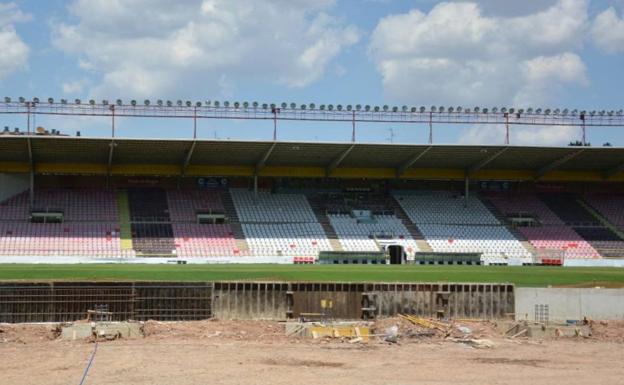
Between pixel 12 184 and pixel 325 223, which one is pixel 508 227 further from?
pixel 12 184

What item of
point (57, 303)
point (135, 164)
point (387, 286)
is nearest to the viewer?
point (57, 303)

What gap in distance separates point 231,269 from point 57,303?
24.0 m

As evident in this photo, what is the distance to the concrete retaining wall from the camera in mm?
43375

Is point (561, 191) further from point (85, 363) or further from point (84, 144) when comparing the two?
point (85, 363)

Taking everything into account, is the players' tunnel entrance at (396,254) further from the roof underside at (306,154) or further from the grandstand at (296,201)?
the roof underside at (306,154)

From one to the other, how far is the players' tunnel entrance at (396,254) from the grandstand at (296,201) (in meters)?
0.25

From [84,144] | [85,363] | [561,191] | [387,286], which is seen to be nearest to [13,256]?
[84,144]

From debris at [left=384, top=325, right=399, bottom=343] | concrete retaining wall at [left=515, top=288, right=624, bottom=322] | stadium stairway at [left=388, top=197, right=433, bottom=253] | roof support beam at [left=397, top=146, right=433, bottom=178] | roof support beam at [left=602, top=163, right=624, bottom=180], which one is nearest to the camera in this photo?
debris at [left=384, top=325, right=399, bottom=343]

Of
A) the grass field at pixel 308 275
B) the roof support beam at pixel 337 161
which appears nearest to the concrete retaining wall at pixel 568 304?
the grass field at pixel 308 275

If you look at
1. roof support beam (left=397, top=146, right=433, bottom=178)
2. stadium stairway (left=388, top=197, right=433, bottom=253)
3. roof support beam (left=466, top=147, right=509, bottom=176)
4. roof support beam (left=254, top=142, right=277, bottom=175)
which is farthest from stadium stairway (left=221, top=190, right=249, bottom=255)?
roof support beam (left=466, top=147, right=509, bottom=176)

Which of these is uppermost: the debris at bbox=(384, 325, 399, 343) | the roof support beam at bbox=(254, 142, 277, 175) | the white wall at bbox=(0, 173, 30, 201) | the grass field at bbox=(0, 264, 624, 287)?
the roof support beam at bbox=(254, 142, 277, 175)

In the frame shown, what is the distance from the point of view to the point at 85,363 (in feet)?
100

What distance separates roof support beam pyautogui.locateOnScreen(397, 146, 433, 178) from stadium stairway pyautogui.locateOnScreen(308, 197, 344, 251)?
27.8 feet

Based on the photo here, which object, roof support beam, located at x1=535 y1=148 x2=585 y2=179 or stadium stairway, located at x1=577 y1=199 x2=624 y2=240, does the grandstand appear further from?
roof support beam, located at x1=535 y1=148 x2=585 y2=179
